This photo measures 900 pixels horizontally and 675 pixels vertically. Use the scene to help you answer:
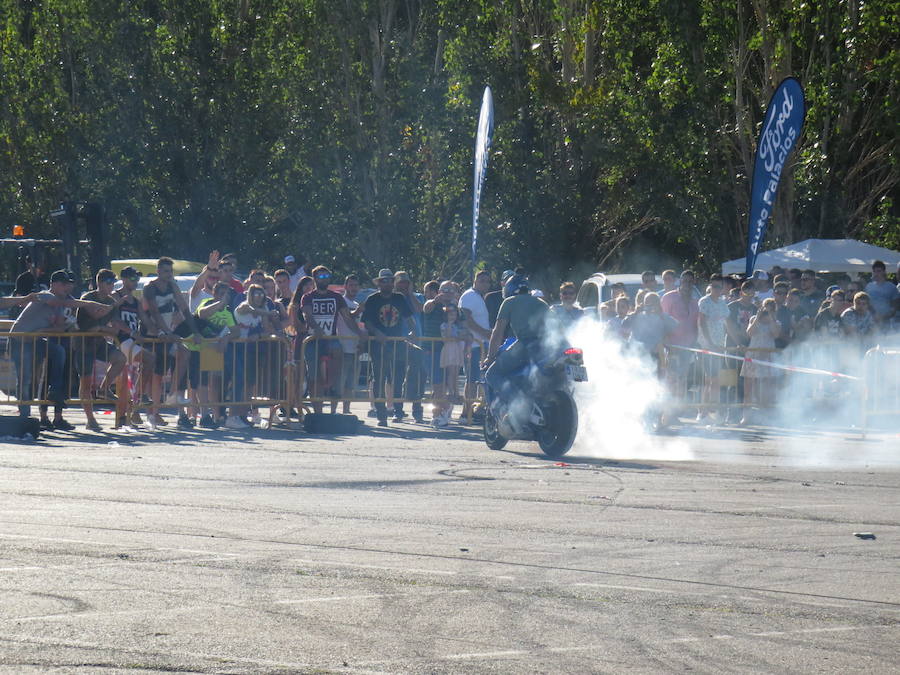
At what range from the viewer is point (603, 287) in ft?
81.1

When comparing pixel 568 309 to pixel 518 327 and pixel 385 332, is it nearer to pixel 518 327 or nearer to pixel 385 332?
pixel 385 332

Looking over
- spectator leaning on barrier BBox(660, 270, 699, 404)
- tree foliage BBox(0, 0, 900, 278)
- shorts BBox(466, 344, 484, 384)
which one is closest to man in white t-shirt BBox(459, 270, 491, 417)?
shorts BBox(466, 344, 484, 384)

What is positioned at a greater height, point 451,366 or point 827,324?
point 827,324

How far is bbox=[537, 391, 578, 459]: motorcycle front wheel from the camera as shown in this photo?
14156 millimetres

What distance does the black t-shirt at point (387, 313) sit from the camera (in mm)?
18562

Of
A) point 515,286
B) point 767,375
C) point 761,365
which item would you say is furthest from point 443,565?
point 767,375

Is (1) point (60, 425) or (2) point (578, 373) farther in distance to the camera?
(1) point (60, 425)

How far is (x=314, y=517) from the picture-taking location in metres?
9.70

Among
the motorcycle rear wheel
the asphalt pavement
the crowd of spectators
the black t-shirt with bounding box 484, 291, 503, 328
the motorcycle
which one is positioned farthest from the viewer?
the black t-shirt with bounding box 484, 291, 503, 328

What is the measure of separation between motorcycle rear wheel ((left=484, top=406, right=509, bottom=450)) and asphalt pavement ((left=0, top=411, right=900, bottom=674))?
1.27 m

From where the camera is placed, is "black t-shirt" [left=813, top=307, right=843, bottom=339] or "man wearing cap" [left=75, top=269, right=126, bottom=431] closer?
"man wearing cap" [left=75, top=269, right=126, bottom=431]

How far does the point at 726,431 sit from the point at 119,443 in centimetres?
721

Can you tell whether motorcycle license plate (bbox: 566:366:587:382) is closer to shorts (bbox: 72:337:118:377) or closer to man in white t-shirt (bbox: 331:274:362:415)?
man in white t-shirt (bbox: 331:274:362:415)

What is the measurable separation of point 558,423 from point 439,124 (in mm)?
25658
